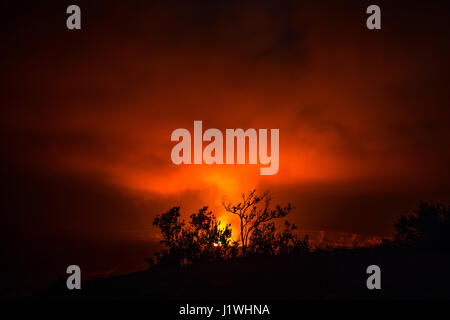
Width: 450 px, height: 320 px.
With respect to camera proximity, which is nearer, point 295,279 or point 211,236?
point 295,279

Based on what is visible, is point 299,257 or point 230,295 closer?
point 230,295

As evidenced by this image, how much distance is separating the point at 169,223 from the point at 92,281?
41.0 feet

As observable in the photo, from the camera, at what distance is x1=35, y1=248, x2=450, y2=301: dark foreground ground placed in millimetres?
12047

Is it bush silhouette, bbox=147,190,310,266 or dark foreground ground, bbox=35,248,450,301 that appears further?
bush silhouette, bbox=147,190,310,266

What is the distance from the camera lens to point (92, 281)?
17625 mm

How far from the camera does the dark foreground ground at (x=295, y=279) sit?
12047mm

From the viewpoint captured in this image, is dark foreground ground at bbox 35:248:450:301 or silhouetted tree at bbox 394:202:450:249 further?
silhouetted tree at bbox 394:202:450:249

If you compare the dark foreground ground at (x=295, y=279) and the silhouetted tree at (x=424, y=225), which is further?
the silhouetted tree at (x=424, y=225)

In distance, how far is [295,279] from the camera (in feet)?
43.8

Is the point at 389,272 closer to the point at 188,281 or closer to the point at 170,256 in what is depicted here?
the point at 188,281

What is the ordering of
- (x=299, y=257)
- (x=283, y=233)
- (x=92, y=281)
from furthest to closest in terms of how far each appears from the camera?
(x=283, y=233), (x=92, y=281), (x=299, y=257)
